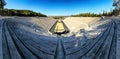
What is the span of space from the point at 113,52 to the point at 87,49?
3.13 m

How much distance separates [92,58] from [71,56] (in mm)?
2513

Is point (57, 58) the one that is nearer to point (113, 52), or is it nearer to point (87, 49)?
point (87, 49)

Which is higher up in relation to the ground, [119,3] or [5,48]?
[119,3]

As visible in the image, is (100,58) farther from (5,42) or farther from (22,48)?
(5,42)

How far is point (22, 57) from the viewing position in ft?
62.0

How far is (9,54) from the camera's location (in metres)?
18.7

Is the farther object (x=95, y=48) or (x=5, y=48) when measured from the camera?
(x=95, y=48)

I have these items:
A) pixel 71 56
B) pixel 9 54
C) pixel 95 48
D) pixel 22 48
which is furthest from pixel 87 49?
pixel 9 54

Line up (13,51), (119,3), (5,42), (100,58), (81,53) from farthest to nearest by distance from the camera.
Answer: (119,3), (5,42), (81,53), (13,51), (100,58)

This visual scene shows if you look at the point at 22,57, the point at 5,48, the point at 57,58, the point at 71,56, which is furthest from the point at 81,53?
the point at 5,48

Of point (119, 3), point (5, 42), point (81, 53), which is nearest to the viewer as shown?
point (81, 53)

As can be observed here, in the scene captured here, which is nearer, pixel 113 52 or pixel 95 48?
pixel 113 52

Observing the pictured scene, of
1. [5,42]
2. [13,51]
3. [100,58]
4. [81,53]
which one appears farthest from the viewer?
[5,42]

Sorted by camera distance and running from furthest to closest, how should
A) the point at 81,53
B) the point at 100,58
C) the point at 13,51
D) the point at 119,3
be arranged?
the point at 119,3
the point at 81,53
the point at 13,51
the point at 100,58
